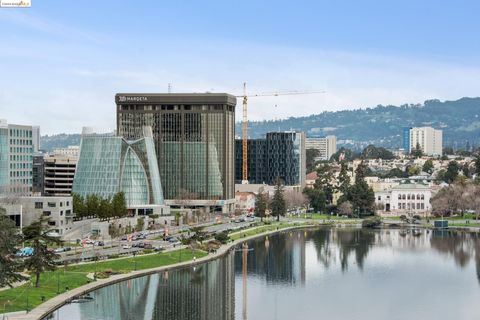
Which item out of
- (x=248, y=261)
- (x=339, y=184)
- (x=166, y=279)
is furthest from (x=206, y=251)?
(x=339, y=184)

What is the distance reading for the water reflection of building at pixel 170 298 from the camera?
61.8 meters

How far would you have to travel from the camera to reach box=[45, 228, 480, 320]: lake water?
6356 centimetres

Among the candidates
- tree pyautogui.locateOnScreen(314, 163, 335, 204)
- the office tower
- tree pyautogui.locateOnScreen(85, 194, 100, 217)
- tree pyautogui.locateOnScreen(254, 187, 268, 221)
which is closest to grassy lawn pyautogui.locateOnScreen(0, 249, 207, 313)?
tree pyautogui.locateOnScreen(85, 194, 100, 217)

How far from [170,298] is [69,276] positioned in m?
9.31

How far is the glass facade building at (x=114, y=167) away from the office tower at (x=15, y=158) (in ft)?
23.8

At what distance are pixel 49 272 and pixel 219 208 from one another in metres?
81.3

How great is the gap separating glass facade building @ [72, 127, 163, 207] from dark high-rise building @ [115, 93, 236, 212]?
24906mm

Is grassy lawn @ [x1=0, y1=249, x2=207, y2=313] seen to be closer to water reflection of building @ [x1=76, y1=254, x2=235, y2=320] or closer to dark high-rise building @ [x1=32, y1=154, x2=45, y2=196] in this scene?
water reflection of building @ [x1=76, y1=254, x2=235, y2=320]

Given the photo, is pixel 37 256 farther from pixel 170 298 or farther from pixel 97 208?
pixel 97 208

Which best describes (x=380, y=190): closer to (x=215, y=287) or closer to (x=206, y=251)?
(x=206, y=251)

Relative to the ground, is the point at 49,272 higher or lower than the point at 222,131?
lower

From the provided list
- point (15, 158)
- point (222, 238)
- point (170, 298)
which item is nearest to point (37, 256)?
point (170, 298)

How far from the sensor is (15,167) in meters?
124

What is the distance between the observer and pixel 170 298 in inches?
2672
